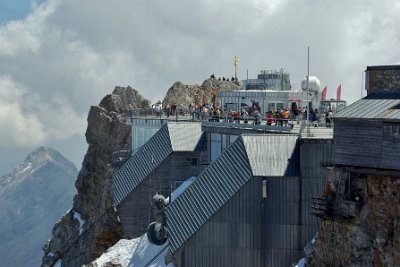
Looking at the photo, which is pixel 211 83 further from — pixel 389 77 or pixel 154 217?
pixel 389 77

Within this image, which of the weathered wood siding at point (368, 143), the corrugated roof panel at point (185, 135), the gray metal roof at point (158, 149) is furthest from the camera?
the gray metal roof at point (158, 149)

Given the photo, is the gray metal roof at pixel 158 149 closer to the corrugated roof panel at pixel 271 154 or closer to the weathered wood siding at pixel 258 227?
the corrugated roof panel at pixel 271 154

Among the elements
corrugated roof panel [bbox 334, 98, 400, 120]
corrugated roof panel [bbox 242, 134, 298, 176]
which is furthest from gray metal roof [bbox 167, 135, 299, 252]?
corrugated roof panel [bbox 334, 98, 400, 120]

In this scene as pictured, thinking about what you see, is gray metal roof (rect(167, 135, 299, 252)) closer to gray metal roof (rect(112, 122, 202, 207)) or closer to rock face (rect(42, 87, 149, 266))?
gray metal roof (rect(112, 122, 202, 207))

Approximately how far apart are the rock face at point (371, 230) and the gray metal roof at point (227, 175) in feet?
18.7

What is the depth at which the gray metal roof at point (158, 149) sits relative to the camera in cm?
4481

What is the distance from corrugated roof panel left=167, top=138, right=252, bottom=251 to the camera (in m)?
33.0

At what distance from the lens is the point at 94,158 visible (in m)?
74.8

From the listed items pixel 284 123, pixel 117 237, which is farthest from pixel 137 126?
pixel 284 123

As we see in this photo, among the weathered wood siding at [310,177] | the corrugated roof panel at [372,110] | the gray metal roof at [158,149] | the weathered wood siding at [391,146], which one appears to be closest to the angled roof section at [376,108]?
the corrugated roof panel at [372,110]

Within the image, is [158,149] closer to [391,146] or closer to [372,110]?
[372,110]

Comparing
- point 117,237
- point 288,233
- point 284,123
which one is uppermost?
point 284,123

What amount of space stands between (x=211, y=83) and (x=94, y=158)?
66.2 ft

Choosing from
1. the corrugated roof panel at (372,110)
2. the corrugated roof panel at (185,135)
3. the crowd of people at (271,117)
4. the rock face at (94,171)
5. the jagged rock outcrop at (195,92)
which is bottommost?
the rock face at (94,171)
